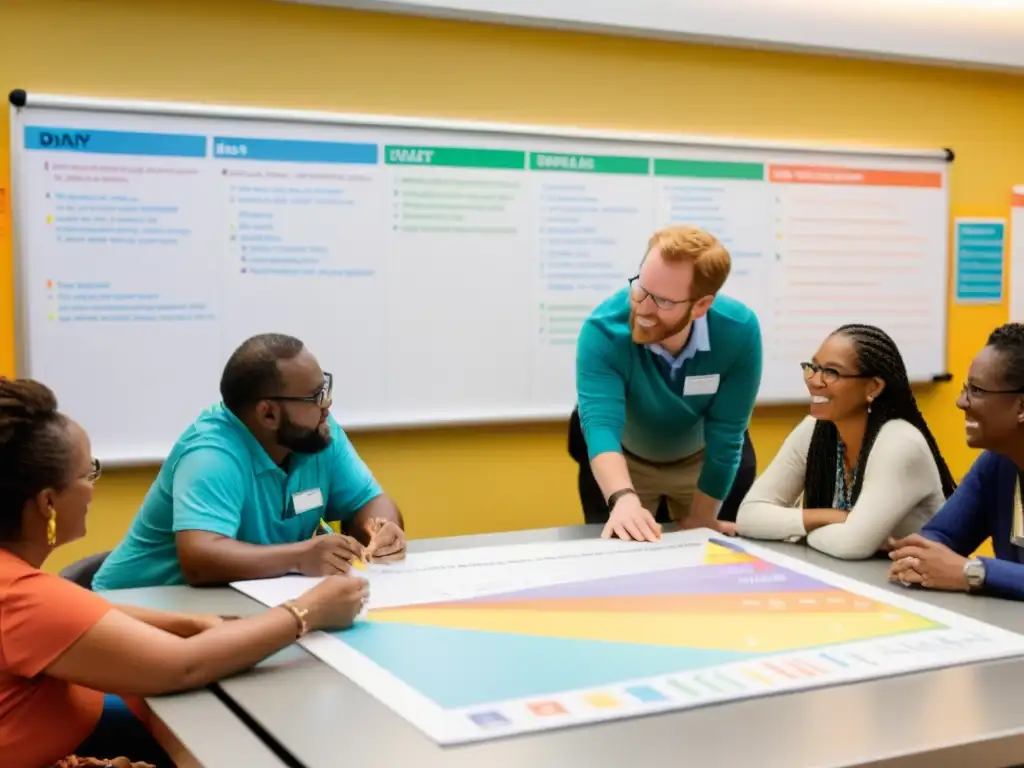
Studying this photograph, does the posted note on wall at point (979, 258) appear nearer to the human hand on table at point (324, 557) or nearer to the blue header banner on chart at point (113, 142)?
the blue header banner on chart at point (113, 142)

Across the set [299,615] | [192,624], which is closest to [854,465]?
[299,615]

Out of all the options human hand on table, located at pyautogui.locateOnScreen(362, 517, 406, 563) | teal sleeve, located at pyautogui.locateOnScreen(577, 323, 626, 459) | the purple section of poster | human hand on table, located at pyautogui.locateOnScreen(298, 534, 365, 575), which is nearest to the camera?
the purple section of poster

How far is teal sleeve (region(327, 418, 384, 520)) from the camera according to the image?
8.01 feet

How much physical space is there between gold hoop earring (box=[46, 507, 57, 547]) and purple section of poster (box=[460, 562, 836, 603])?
0.68 metres

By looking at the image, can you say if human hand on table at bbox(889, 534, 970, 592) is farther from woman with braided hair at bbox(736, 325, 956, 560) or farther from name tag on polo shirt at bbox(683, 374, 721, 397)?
name tag on polo shirt at bbox(683, 374, 721, 397)

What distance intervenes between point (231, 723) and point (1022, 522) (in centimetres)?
155

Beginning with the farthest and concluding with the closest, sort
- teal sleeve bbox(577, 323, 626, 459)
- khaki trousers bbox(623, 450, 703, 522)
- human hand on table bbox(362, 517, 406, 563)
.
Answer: khaki trousers bbox(623, 450, 703, 522), teal sleeve bbox(577, 323, 626, 459), human hand on table bbox(362, 517, 406, 563)

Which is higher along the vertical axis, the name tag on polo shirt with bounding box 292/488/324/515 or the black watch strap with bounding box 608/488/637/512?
the name tag on polo shirt with bounding box 292/488/324/515

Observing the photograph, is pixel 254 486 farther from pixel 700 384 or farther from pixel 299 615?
pixel 700 384

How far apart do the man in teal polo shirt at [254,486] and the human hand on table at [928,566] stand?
98 centimetres

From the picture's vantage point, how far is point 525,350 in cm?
393

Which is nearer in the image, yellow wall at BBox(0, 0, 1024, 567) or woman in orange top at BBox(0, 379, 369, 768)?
woman in orange top at BBox(0, 379, 369, 768)

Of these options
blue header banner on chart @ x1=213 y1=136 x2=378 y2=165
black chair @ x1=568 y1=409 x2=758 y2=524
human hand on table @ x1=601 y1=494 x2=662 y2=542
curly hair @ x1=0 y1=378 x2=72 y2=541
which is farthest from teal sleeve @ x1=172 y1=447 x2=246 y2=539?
blue header banner on chart @ x1=213 y1=136 x2=378 y2=165

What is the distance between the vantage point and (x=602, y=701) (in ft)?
4.59
